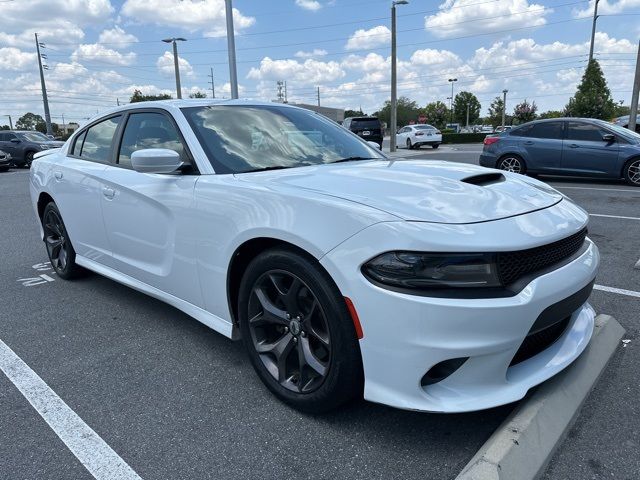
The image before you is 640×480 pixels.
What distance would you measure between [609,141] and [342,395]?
10.0 metres

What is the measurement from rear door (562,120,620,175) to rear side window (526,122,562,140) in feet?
0.65

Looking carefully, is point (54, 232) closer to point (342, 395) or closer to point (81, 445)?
point (81, 445)

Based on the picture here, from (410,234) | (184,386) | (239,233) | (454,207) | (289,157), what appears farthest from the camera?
(289,157)

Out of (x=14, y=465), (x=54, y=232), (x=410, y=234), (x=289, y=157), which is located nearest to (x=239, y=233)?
(x=289, y=157)

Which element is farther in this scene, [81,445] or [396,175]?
[396,175]

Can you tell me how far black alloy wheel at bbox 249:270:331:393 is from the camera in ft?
7.25

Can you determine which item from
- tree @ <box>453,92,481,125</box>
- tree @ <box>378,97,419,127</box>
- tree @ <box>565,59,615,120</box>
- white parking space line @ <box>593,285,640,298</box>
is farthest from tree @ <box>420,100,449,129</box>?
white parking space line @ <box>593,285,640,298</box>

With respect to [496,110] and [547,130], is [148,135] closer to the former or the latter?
[547,130]

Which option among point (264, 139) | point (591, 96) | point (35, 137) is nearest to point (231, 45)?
point (35, 137)

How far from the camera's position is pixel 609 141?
9.88 m

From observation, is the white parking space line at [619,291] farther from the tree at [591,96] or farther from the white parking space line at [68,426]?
the tree at [591,96]

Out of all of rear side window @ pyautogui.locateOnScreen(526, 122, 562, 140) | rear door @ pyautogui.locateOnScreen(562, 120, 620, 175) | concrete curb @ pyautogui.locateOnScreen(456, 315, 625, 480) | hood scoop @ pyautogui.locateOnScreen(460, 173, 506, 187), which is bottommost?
concrete curb @ pyautogui.locateOnScreen(456, 315, 625, 480)

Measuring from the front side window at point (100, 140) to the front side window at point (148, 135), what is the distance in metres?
0.23

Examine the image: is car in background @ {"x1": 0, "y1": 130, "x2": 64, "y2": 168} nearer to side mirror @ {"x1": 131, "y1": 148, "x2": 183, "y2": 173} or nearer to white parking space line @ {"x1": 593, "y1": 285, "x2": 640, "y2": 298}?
side mirror @ {"x1": 131, "y1": 148, "x2": 183, "y2": 173}
